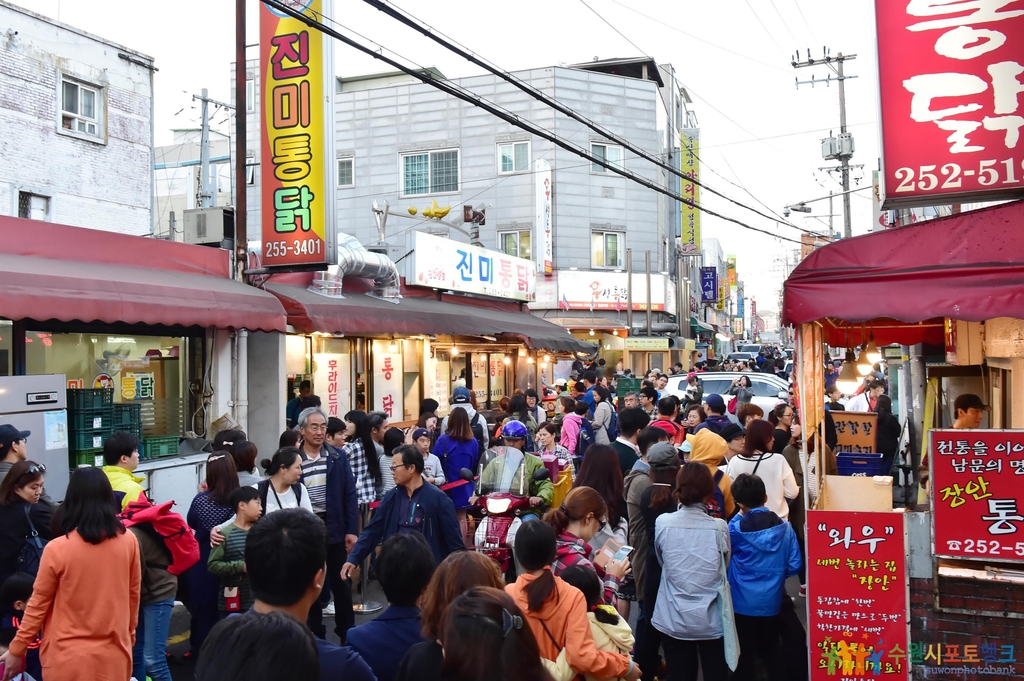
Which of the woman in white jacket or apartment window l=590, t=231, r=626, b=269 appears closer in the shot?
the woman in white jacket

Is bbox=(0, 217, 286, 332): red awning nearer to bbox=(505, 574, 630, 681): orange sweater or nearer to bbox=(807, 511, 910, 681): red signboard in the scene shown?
bbox=(505, 574, 630, 681): orange sweater

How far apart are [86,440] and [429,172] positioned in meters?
25.2

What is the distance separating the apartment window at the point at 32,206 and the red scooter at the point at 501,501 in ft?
44.7

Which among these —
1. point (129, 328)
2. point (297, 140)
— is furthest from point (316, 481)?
point (297, 140)

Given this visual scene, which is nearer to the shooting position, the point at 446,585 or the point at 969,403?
the point at 446,585

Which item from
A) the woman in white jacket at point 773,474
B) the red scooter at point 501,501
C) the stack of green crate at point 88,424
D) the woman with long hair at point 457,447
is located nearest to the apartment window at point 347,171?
the stack of green crate at point 88,424

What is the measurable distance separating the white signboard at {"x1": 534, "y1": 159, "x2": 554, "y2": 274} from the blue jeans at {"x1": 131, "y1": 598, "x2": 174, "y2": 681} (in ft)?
85.8

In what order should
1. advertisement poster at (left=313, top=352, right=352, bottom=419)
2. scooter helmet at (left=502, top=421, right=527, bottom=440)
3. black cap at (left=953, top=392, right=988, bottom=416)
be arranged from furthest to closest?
advertisement poster at (left=313, top=352, right=352, bottom=419) < black cap at (left=953, top=392, right=988, bottom=416) < scooter helmet at (left=502, top=421, right=527, bottom=440)

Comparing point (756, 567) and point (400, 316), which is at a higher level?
point (400, 316)

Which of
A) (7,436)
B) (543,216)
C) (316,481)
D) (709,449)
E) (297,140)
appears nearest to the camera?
(7,436)

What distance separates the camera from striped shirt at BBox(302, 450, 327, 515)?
22.7 feet

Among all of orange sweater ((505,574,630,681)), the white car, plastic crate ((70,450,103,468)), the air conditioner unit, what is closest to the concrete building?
the air conditioner unit

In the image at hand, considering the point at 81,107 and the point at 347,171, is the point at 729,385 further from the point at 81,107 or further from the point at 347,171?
the point at 347,171

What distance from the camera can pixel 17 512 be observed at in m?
5.05
